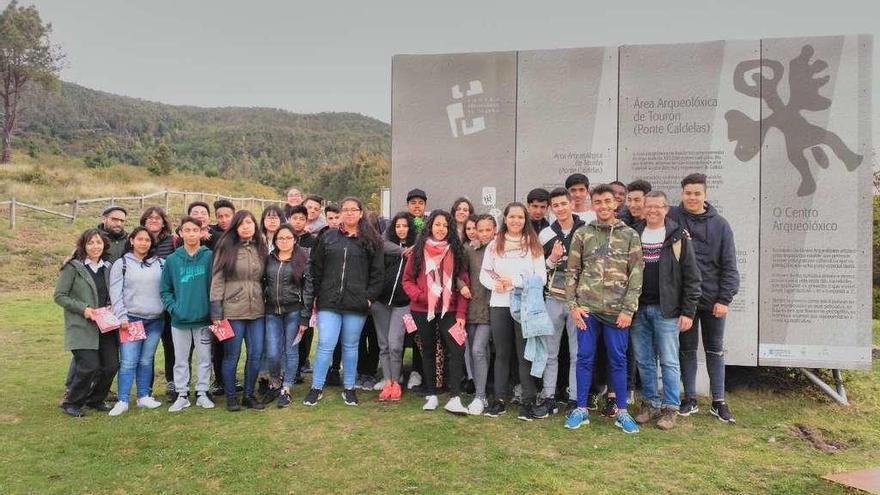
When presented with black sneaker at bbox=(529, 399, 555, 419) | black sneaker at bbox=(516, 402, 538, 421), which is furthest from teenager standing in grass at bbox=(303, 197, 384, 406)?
black sneaker at bbox=(529, 399, 555, 419)

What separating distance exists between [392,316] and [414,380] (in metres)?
0.83

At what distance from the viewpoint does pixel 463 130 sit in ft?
19.9

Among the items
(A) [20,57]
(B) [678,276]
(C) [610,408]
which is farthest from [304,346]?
(A) [20,57]

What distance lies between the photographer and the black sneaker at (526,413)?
14.7 feet

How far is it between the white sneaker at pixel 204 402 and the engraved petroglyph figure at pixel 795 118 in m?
5.28

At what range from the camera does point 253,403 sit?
479 centimetres

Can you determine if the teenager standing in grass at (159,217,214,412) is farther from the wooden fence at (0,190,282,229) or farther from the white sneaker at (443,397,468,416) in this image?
the wooden fence at (0,190,282,229)

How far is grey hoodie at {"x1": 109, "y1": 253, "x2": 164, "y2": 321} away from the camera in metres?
4.65

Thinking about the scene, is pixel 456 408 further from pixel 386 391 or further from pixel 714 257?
pixel 714 257

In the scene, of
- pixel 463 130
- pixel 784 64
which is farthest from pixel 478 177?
pixel 784 64

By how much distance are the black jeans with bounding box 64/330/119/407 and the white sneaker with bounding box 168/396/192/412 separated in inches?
21.7

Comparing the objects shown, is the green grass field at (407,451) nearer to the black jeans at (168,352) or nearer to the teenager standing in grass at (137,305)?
the teenager standing in grass at (137,305)

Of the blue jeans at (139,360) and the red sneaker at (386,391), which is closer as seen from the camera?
the blue jeans at (139,360)

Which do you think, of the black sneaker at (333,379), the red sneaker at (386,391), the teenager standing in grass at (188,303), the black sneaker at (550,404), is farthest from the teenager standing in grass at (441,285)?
the teenager standing in grass at (188,303)
